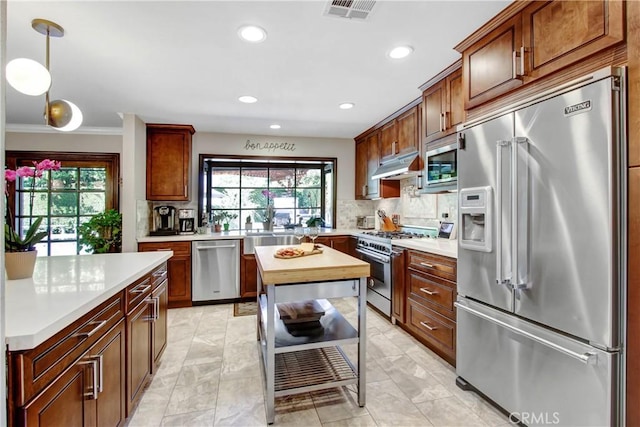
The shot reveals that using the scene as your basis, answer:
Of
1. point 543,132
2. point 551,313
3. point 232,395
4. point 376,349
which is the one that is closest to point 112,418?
point 232,395

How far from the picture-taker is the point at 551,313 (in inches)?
59.6

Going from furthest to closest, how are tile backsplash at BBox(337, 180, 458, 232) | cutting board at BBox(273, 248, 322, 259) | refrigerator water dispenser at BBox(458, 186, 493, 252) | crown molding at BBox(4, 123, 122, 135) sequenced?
1. crown molding at BBox(4, 123, 122, 135)
2. tile backsplash at BBox(337, 180, 458, 232)
3. cutting board at BBox(273, 248, 322, 259)
4. refrigerator water dispenser at BBox(458, 186, 493, 252)

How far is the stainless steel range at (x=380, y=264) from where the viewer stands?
10.6 ft

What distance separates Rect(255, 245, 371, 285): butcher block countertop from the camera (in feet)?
5.55

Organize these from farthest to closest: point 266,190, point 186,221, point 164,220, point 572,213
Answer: point 266,190 → point 186,221 → point 164,220 → point 572,213

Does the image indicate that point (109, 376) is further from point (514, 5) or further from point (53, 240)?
point (53, 240)

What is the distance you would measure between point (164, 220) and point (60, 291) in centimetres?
316

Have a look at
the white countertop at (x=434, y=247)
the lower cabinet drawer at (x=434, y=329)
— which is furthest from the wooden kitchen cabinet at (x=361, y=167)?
the lower cabinet drawer at (x=434, y=329)

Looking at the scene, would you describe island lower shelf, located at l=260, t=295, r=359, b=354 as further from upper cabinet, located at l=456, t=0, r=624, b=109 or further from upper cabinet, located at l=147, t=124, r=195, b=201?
upper cabinet, located at l=147, t=124, r=195, b=201

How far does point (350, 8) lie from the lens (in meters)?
1.73

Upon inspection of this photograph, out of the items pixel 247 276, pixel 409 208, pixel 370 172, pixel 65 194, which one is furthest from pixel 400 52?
pixel 65 194

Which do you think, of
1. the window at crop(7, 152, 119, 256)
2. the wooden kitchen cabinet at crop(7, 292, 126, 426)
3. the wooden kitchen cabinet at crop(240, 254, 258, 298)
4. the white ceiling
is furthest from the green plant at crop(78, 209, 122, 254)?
the wooden kitchen cabinet at crop(7, 292, 126, 426)

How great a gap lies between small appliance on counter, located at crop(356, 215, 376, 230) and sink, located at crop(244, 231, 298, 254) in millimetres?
1284

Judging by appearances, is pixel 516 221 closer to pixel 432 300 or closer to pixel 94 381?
pixel 432 300
